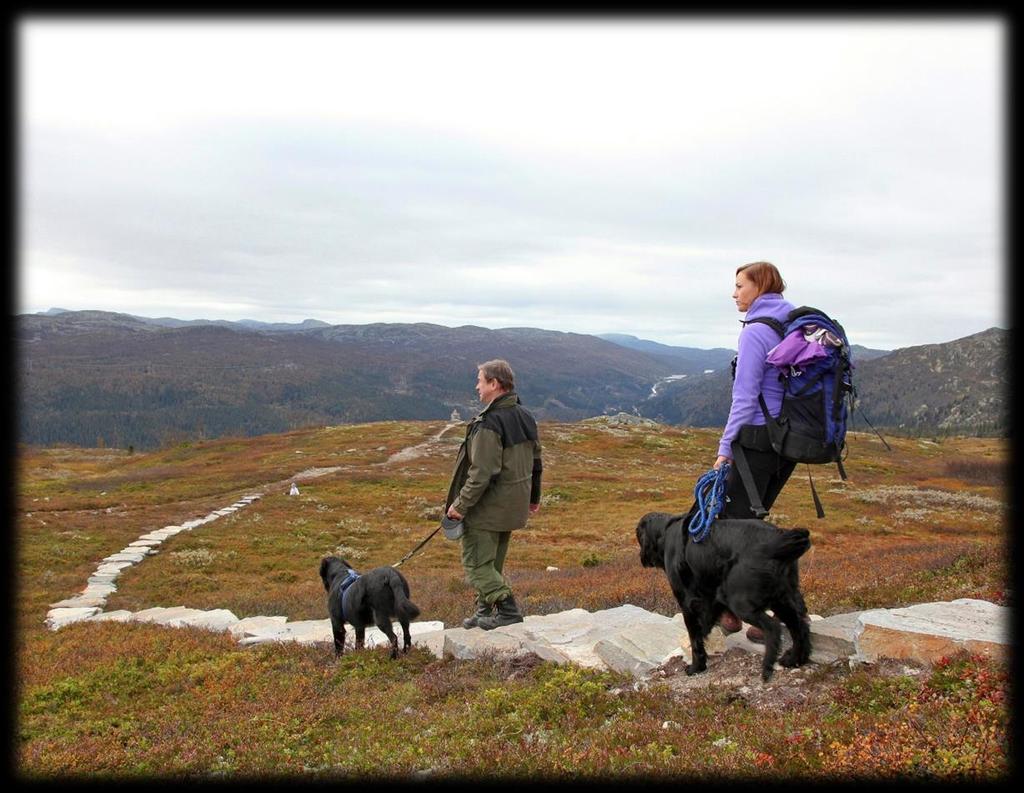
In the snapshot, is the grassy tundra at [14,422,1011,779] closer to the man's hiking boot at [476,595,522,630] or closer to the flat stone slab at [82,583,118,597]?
the flat stone slab at [82,583,118,597]

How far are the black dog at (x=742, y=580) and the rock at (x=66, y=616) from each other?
12.0 m

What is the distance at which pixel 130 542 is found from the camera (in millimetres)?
22562

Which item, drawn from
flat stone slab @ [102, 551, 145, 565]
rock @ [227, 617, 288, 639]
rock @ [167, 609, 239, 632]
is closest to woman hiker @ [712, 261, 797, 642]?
rock @ [227, 617, 288, 639]

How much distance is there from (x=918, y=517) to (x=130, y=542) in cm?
3265

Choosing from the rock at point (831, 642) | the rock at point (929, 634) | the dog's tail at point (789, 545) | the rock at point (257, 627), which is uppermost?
the dog's tail at point (789, 545)

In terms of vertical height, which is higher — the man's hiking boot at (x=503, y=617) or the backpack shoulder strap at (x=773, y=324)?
the backpack shoulder strap at (x=773, y=324)

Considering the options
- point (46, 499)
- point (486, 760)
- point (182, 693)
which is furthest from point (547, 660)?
point (46, 499)

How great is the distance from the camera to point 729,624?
633 centimetres

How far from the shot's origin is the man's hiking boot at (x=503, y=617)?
8.28 metres

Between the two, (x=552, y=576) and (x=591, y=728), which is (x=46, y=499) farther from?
(x=591, y=728)

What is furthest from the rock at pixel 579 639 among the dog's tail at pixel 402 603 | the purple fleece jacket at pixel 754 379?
the purple fleece jacket at pixel 754 379

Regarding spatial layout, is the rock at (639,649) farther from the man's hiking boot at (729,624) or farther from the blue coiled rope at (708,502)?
the blue coiled rope at (708,502)

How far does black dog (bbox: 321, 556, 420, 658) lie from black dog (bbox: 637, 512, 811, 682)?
128 inches

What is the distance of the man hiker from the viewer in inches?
308
